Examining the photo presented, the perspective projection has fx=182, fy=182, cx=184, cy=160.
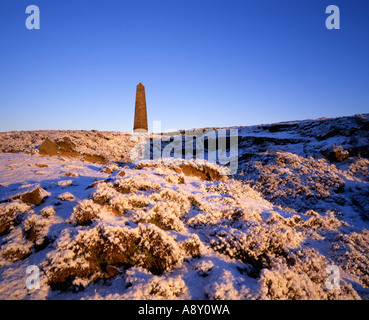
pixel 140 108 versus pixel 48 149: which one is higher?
pixel 140 108

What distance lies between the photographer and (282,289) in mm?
3643

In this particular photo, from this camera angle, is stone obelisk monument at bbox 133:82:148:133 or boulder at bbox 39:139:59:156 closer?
boulder at bbox 39:139:59:156

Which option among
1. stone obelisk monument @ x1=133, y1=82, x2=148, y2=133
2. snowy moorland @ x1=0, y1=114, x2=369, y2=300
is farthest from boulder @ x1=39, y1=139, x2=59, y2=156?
stone obelisk monument @ x1=133, y1=82, x2=148, y2=133

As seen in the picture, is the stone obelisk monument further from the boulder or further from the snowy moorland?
the snowy moorland

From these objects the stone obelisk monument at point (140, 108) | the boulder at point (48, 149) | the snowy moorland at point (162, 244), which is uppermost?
the stone obelisk monument at point (140, 108)

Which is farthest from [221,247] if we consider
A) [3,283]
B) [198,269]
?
[3,283]

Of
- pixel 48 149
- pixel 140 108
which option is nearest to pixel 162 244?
pixel 48 149

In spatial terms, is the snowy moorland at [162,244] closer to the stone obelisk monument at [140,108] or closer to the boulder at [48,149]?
the boulder at [48,149]

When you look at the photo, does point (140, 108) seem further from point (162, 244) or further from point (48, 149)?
point (162, 244)

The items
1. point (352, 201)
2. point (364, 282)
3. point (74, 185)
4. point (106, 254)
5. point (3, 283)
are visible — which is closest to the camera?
point (3, 283)

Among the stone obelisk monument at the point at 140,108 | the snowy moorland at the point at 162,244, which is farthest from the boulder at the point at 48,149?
the stone obelisk monument at the point at 140,108

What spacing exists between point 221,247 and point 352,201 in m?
9.63

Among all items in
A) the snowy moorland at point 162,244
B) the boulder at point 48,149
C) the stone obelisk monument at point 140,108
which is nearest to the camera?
the snowy moorland at point 162,244
